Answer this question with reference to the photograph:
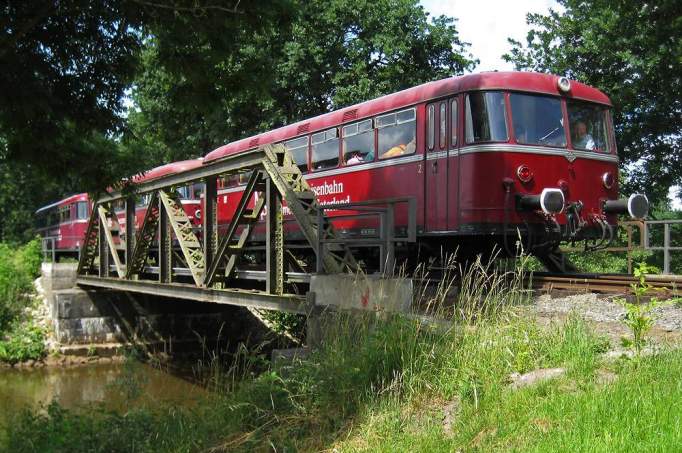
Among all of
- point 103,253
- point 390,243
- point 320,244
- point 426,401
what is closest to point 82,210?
point 103,253

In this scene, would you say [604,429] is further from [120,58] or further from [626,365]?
[120,58]

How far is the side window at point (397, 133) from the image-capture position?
11133 millimetres

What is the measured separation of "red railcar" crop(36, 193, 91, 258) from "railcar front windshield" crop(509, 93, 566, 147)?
19726 mm

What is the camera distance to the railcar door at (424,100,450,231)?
419 inches

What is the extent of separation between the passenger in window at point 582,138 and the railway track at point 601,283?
2.11 m

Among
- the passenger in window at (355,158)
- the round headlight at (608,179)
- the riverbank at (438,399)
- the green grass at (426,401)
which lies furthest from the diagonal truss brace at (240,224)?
the round headlight at (608,179)

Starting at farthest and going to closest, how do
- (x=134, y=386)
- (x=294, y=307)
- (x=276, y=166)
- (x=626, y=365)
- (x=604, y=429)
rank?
(x=276, y=166), (x=294, y=307), (x=134, y=386), (x=626, y=365), (x=604, y=429)

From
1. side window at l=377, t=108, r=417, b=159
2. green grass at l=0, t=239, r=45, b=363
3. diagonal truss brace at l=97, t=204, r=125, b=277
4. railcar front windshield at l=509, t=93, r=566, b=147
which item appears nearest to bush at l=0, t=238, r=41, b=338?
green grass at l=0, t=239, r=45, b=363

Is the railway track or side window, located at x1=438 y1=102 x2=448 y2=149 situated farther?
side window, located at x1=438 y1=102 x2=448 y2=149

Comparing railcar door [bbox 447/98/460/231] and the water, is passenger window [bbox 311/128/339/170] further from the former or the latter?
the water

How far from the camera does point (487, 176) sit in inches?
402

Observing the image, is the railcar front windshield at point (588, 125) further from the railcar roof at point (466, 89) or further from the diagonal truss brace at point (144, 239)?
the diagonal truss brace at point (144, 239)

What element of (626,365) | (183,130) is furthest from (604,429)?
(183,130)

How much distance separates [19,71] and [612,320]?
21.6 feet
